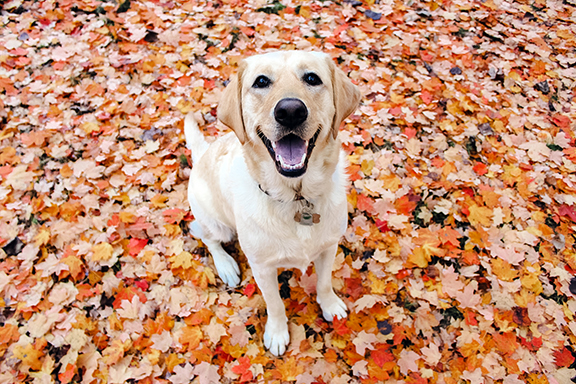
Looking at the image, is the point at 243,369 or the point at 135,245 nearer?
the point at 243,369

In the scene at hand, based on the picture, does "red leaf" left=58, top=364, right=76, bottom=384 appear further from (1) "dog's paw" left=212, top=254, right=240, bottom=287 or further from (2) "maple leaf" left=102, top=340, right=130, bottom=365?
(1) "dog's paw" left=212, top=254, right=240, bottom=287

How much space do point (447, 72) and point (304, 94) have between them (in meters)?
3.75

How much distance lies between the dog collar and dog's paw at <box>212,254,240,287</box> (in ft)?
4.15

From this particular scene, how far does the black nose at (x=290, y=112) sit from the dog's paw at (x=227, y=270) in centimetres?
176

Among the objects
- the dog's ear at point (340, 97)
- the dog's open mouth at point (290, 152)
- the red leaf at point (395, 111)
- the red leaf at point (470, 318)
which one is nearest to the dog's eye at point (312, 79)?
the dog's ear at point (340, 97)

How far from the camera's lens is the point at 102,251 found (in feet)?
11.3

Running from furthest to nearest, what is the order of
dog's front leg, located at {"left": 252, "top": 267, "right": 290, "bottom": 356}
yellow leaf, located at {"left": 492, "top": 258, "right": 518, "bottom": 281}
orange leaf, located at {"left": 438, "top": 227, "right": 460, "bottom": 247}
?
orange leaf, located at {"left": 438, "top": 227, "right": 460, "bottom": 247}
yellow leaf, located at {"left": 492, "top": 258, "right": 518, "bottom": 281}
dog's front leg, located at {"left": 252, "top": 267, "right": 290, "bottom": 356}

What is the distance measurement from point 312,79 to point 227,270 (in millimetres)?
1926

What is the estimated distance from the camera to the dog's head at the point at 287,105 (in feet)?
6.82

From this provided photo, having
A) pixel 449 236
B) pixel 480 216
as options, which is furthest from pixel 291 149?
pixel 480 216

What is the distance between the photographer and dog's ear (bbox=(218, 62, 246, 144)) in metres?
2.29

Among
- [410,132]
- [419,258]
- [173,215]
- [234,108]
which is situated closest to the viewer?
[234,108]

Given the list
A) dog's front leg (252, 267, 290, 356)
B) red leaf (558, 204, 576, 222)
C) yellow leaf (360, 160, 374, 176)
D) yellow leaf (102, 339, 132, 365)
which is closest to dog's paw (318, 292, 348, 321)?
dog's front leg (252, 267, 290, 356)

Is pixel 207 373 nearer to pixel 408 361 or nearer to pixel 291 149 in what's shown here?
pixel 408 361
